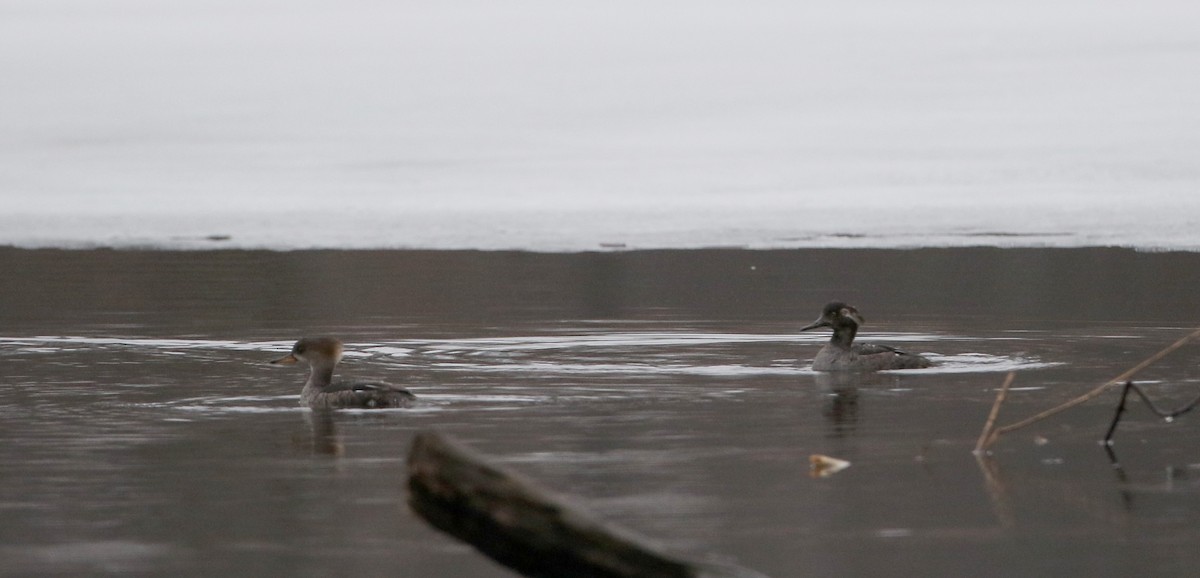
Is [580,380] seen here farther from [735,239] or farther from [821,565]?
[735,239]

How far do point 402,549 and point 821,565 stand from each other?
192 centimetres

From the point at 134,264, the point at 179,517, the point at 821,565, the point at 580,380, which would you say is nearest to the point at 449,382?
the point at 580,380

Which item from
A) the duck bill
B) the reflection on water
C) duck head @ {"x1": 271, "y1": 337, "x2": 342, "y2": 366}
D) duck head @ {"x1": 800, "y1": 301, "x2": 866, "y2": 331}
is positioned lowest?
the reflection on water

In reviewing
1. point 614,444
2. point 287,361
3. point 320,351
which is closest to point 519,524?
point 614,444

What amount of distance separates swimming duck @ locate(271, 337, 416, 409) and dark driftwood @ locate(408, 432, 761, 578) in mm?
6527

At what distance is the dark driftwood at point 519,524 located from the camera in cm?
687

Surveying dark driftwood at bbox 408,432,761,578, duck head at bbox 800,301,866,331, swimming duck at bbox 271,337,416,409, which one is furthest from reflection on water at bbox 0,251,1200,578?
duck head at bbox 800,301,866,331

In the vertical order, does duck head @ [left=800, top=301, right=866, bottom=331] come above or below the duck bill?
above

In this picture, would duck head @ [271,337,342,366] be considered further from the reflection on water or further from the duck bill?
the reflection on water

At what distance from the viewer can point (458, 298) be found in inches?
1166

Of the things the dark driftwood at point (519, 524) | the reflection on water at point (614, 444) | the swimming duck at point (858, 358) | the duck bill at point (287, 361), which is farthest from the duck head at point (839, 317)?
the dark driftwood at point (519, 524)

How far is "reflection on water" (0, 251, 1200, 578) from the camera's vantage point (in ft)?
28.3

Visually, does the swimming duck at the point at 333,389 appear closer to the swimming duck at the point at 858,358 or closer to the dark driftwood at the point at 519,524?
the swimming duck at the point at 858,358

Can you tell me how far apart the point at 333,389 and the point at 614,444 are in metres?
3.38
